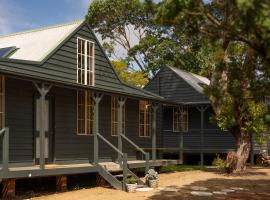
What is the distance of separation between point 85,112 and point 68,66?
1.92 m

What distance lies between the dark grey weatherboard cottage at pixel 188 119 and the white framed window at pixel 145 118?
4617 millimetres

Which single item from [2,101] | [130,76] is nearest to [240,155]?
[2,101]

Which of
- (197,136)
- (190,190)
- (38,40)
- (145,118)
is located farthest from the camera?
(197,136)

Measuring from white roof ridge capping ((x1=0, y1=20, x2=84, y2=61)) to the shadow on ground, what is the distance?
676 centimetres

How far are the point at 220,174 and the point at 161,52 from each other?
26.0m

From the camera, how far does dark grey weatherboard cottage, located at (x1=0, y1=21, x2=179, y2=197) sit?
1570 centimetres

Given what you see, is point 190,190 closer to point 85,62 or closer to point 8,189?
point 8,189

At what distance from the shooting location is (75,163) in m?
18.7

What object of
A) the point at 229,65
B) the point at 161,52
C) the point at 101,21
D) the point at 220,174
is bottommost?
the point at 220,174

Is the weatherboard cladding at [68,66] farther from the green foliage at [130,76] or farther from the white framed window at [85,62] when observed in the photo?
the green foliage at [130,76]

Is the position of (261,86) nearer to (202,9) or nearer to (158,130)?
(202,9)

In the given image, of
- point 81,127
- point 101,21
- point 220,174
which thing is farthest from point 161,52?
point 81,127

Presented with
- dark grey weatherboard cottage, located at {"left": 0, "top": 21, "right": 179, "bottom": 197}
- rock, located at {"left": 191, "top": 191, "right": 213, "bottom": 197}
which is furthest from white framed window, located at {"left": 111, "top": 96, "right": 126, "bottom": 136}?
rock, located at {"left": 191, "top": 191, "right": 213, "bottom": 197}

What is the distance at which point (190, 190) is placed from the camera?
1681cm
